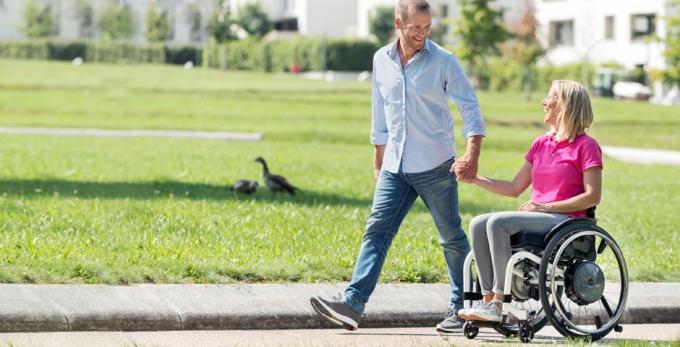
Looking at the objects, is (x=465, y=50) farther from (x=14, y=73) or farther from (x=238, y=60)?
(x=238, y=60)

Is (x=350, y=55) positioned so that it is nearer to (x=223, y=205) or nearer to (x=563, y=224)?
(x=223, y=205)

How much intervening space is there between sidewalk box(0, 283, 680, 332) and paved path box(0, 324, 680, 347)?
6cm

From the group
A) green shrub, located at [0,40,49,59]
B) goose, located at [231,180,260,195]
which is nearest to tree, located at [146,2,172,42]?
green shrub, located at [0,40,49,59]

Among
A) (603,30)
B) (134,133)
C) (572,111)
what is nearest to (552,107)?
(572,111)

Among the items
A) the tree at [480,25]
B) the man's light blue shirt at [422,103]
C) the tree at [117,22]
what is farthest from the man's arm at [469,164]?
the tree at [117,22]

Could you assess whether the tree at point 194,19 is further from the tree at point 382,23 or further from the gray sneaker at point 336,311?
the gray sneaker at point 336,311

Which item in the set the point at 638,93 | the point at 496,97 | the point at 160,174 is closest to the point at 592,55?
the point at 638,93

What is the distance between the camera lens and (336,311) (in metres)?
7.39

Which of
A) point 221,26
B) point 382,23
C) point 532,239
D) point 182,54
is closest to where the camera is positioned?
point 532,239

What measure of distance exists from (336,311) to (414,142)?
106 centimetres

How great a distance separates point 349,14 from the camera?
113 metres

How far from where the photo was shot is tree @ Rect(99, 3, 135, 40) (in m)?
112

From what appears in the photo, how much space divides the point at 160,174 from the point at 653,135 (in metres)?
23.6

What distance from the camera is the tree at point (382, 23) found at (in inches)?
3708
